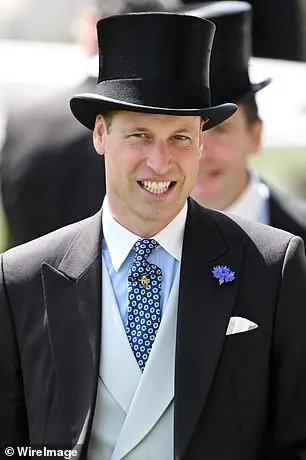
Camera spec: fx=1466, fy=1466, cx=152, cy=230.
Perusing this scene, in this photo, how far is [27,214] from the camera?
698cm

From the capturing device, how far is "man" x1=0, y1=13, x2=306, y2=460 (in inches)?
168

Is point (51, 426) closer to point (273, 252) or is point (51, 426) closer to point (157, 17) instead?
point (273, 252)

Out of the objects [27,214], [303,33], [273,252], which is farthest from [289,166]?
[273,252]

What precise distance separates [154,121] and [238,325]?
648 millimetres

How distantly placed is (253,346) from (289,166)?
425cm

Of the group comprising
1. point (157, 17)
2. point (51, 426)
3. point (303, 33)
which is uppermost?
point (157, 17)

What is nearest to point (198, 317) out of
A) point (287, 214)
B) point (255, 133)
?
point (287, 214)

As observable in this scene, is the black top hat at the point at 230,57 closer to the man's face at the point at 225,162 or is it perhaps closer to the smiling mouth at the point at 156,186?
the man's face at the point at 225,162

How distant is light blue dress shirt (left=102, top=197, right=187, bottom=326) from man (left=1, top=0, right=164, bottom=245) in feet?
6.89

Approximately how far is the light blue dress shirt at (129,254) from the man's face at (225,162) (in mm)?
1705

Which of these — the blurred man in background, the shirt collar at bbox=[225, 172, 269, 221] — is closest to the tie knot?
the shirt collar at bbox=[225, 172, 269, 221]

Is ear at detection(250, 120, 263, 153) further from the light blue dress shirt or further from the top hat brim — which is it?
the light blue dress shirt

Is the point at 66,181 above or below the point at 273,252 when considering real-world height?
below

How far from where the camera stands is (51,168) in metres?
6.81
